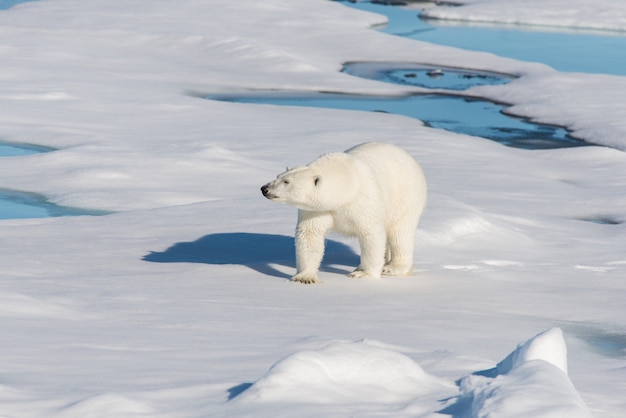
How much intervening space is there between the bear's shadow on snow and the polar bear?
40cm

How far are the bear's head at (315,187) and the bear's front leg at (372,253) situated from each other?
30cm

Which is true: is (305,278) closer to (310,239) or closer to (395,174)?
(310,239)

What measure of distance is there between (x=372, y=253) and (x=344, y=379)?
2644mm

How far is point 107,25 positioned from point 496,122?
9751 mm

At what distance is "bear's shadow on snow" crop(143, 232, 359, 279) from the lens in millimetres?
6582

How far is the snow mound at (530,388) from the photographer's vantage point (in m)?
2.92

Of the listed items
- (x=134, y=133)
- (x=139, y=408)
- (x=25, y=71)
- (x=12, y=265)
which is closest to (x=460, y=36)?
(x=25, y=71)

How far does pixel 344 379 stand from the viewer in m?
3.43

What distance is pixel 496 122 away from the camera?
14.8m

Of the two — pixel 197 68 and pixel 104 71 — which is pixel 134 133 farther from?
pixel 197 68

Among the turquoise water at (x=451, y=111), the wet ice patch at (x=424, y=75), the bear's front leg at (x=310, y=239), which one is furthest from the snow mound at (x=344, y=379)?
the wet ice patch at (x=424, y=75)

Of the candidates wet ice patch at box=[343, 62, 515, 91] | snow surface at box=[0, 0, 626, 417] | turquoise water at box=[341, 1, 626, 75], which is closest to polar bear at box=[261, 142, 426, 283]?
snow surface at box=[0, 0, 626, 417]

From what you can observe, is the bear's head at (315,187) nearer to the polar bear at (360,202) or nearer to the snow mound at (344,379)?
the polar bear at (360,202)

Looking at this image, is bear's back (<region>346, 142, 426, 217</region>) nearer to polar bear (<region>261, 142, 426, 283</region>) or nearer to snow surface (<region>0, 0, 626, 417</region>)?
polar bear (<region>261, 142, 426, 283</region>)
